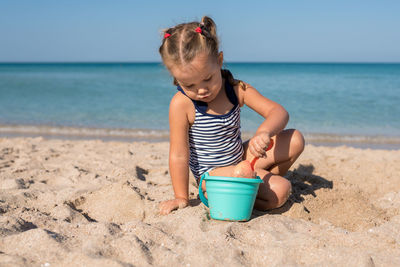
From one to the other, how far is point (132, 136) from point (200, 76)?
4.75 metres

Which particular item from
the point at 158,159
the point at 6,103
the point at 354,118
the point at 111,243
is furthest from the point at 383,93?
the point at 111,243

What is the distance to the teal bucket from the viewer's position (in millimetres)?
Result: 2072

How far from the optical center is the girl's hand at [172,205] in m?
2.42

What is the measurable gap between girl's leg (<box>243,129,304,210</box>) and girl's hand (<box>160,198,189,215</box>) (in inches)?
18.6

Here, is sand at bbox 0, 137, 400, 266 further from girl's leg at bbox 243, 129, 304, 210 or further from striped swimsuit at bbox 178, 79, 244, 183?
striped swimsuit at bbox 178, 79, 244, 183

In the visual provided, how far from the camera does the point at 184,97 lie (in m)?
2.49

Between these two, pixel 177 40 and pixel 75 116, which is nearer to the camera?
pixel 177 40

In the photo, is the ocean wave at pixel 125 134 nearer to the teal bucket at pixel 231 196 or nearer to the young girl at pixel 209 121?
the young girl at pixel 209 121

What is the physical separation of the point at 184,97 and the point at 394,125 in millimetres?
6308

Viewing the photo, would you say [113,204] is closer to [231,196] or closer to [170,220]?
[170,220]

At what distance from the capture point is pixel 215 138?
259cm

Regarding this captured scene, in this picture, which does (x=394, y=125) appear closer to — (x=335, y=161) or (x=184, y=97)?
(x=335, y=161)

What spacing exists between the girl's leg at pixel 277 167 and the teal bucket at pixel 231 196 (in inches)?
10.7

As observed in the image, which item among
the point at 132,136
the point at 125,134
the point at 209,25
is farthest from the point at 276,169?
the point at 125,134
